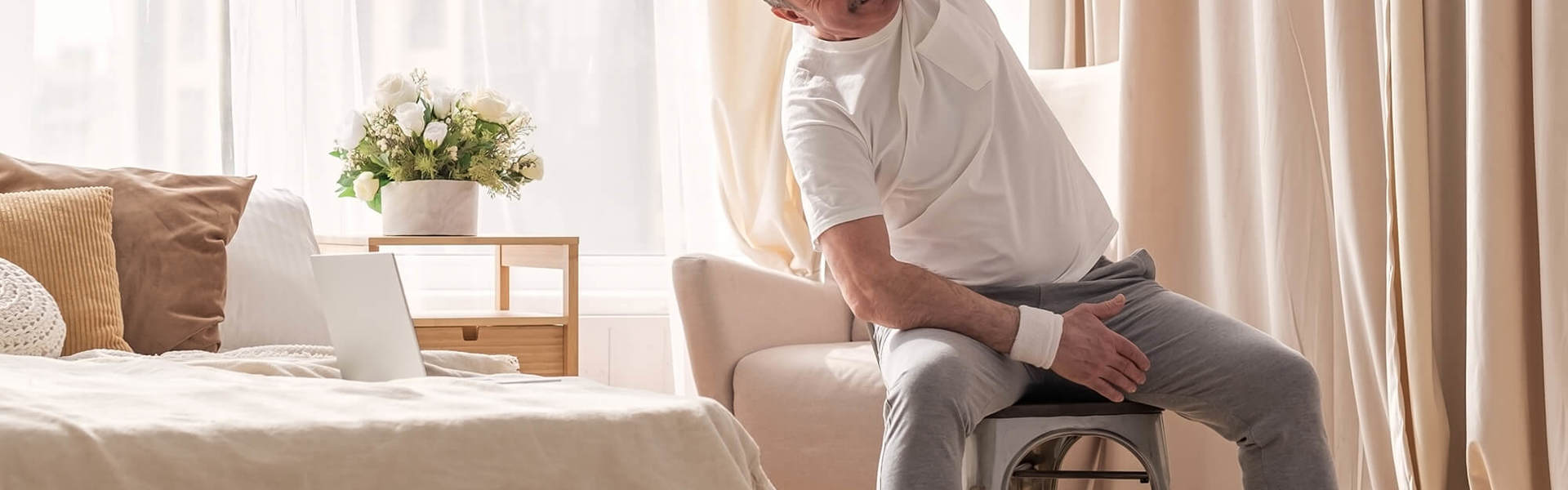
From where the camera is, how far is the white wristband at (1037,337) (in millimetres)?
1480

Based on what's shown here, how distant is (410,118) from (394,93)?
9cm

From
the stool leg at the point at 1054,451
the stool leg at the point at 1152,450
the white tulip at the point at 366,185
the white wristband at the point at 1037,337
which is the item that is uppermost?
the white tulip at the point at 366,185

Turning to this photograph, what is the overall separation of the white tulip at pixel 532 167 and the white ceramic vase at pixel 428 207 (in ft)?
0.36

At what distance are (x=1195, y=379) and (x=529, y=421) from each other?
32.6 inches

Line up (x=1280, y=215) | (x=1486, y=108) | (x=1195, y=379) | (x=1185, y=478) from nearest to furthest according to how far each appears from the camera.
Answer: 1. (x=1195, y=379)
2. (x=1486, y=108)
3. (x=1280, y=215)
4. (x=1185, y=478)

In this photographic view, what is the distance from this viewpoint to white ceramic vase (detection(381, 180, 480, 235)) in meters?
2.55

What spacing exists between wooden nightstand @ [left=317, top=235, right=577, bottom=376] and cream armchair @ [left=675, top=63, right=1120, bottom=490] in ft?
1.14

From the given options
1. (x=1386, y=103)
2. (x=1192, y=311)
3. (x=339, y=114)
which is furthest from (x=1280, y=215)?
(x=339, y=114)

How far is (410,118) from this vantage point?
8.14 ft


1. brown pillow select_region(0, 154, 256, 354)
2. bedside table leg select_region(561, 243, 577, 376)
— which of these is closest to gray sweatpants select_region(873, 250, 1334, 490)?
bedside table leg select_region(561, 243, 577, 376)

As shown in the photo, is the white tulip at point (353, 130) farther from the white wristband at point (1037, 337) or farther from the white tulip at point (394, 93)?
the white wristband at point (1037, 337)

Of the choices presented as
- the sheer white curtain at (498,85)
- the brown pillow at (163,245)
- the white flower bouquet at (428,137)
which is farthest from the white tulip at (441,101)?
the sheer white curtain at (498,85)

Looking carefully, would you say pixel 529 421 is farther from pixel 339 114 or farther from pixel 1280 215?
pixel 339 114

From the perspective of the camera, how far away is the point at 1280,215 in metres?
2.18
